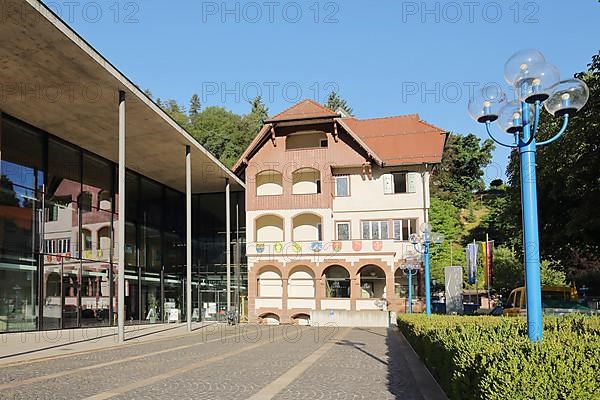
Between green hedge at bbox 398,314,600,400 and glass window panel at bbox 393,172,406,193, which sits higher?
glass window panel at bbox 393,172,406,193

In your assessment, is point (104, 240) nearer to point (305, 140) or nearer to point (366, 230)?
point (305, 140)

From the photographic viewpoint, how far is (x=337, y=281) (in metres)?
40.6

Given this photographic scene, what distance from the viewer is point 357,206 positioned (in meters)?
41.8

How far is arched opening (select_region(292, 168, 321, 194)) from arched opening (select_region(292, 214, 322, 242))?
5.68 ft

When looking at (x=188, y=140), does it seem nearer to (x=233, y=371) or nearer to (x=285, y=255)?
(x=285, y=255)

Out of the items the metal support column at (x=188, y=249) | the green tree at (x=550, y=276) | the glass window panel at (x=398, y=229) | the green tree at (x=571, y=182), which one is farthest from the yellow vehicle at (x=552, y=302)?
the green tree at (x=550, y=276)

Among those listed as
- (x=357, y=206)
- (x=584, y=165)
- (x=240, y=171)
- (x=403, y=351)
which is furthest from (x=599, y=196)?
(x=240, y=171)

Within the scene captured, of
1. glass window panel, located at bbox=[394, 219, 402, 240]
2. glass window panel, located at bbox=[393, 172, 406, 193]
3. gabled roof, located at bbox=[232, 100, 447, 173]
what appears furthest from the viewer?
glass window panel, located at bbox=[393, 172, 406, 193]

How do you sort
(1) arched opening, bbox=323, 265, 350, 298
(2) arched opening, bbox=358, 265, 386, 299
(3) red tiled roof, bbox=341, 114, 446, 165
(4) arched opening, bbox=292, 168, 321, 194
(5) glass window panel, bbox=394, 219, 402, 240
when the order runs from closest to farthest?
(1) arched opening, bbox=323, 265, 350, 298, (2) arched opening, bbox=358, 265, 386, 299, (5) glass window panel, bbox=394, 219, 402, 240, (3) red tiled roof, bbox=341, 114, 446, 165, (4) arched opening, bbox=292, 168, 321, 194

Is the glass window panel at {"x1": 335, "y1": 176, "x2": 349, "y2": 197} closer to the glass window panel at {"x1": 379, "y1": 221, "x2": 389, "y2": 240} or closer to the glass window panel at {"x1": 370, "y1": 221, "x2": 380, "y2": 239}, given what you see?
the glass window panel at {"x1": 370, "y1": 221, "x2": 380, "y2": 239}

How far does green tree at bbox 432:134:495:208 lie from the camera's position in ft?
250

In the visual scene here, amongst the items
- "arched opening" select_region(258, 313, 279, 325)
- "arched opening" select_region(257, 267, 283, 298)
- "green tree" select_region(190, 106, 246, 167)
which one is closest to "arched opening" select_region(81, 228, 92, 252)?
"arched opening" select_region(258, 313, 279, 325)

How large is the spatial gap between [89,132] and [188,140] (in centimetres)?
420

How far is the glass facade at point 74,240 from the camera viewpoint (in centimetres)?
2331
